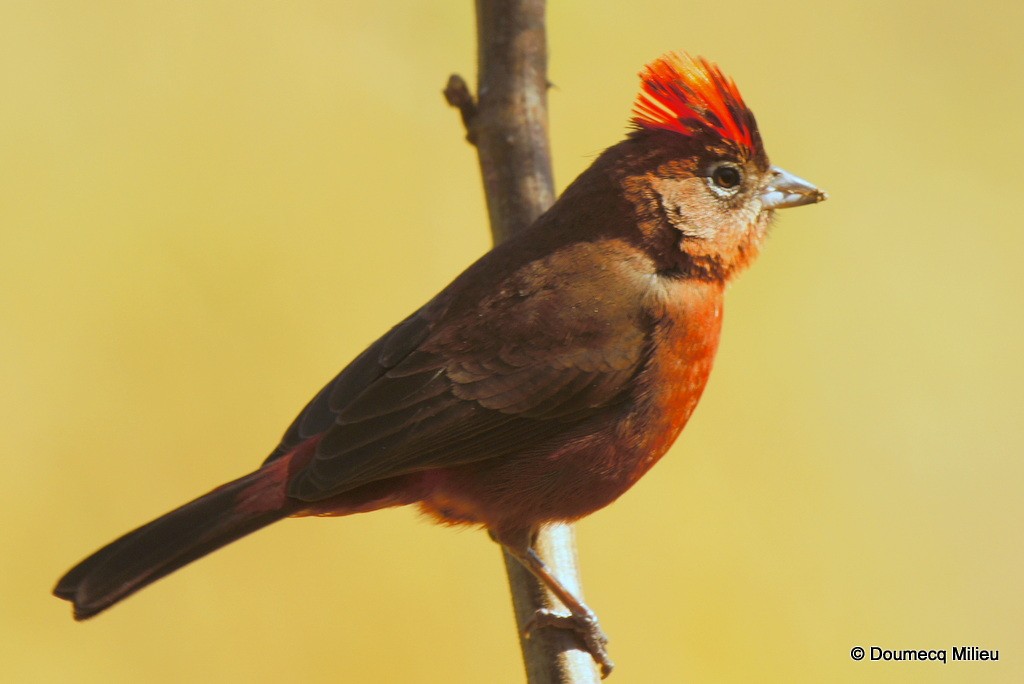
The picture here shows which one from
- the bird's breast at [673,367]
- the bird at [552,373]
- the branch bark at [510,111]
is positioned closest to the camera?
the bird at [552,373]

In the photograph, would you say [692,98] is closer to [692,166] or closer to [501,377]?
[692,166]

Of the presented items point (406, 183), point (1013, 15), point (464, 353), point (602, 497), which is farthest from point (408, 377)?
point (1013, 15)

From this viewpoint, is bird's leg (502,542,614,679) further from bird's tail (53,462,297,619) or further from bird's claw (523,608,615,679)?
bird's tail (53,462,297,619)

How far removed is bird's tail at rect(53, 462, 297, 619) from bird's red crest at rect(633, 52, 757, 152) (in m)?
1.58

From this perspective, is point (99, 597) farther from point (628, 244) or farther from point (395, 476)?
point (628, 244)

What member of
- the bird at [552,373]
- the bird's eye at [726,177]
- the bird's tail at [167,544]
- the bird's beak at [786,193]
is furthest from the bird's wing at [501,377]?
the bird's beak at [786,193]

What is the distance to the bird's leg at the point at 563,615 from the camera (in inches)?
132

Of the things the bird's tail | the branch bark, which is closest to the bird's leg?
the bird's tail

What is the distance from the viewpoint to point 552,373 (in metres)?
3.46

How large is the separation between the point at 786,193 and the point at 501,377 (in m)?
1.10

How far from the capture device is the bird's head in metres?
3.65

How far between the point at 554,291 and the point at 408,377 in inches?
19.1

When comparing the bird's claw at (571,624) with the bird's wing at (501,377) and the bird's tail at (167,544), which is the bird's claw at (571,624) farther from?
the bird's tail at (167,544)

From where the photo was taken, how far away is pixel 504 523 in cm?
350
